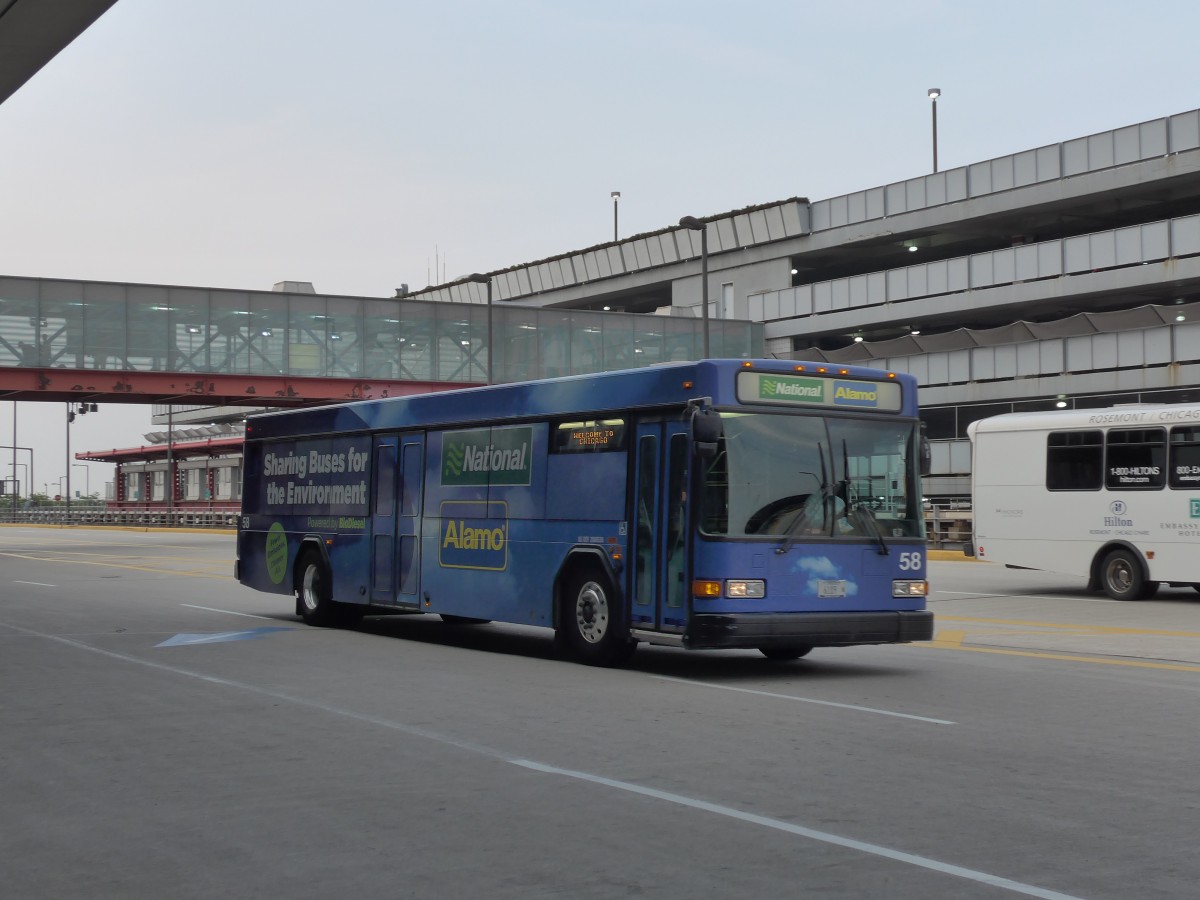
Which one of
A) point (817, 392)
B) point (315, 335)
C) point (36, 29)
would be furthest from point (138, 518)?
point (817, 392)

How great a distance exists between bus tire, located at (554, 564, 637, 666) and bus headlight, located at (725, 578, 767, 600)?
1295mm

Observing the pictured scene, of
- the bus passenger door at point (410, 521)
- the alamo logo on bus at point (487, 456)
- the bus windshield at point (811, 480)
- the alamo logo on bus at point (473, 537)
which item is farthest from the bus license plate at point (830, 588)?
the bus passenger door at point (410, 521)

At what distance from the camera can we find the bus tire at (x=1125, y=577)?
79.6 feet

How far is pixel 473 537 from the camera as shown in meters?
16.6

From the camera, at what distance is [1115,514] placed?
24.8m

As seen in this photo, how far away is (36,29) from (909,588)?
32.6 ft

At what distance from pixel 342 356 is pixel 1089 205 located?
28.9m

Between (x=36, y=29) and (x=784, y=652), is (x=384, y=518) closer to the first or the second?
Result: (x=784, y=652)

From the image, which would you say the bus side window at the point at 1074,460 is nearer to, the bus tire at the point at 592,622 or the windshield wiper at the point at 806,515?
the windshield wiper at the point at 806,515

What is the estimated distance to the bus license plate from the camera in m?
13.6

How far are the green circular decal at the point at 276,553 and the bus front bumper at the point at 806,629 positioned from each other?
9322 millimetres

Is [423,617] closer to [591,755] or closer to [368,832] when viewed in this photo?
[591,755]

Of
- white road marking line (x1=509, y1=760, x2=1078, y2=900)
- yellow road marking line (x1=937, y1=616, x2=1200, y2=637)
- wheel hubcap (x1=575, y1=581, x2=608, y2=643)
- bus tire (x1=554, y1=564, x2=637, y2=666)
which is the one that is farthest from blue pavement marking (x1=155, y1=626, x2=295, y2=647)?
yellow road marking line (x1=937, y1=616, x2=1200, y2=637)

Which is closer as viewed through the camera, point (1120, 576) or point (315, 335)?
point (1120, 576)
